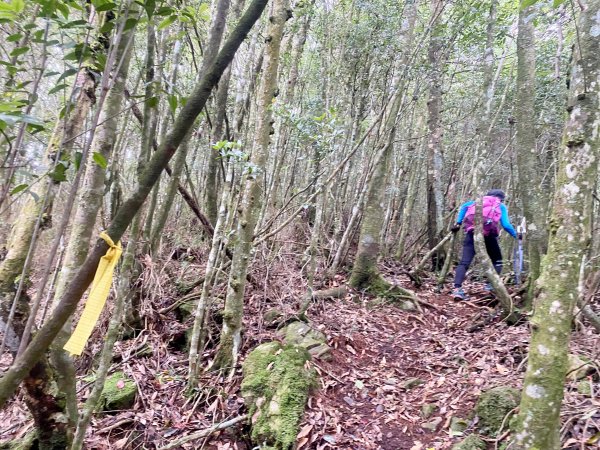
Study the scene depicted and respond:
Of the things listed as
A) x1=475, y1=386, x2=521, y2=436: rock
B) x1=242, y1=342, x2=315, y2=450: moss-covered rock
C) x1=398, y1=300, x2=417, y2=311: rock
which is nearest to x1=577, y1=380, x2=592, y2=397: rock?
x1=475, y1=386, x2=521, y2=436: rock

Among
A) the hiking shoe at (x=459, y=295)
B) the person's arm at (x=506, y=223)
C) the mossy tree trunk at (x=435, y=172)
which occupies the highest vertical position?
the mossy tree trunk at (x=435, y=172)

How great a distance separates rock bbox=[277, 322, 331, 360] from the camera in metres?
4.57

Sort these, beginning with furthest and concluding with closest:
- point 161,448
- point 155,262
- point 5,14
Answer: point 155,262 → point 161,448 → point 5,14

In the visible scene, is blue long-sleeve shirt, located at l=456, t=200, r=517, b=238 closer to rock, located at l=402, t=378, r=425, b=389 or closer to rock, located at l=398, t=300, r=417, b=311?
rock, located at l=398, t=300, r=417, b=311

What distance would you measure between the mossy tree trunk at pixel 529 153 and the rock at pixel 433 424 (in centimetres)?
230

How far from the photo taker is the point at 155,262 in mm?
5453

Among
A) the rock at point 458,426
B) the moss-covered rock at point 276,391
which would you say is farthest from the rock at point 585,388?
the moss-covered rock at point 276,391

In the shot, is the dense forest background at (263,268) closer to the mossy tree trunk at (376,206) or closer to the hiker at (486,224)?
the mossy tree trunk at (376,206)

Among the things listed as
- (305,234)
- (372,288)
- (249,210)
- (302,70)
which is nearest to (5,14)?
(249,210)

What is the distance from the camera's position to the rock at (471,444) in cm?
303

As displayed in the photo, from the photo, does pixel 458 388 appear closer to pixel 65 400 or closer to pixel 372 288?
pixel 372 288

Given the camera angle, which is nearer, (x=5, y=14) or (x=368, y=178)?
(x=5, y=14)

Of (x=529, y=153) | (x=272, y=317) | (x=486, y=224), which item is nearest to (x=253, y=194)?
(x=272, y=317)

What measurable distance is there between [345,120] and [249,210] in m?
4.25
